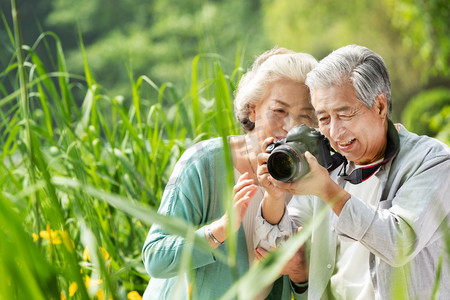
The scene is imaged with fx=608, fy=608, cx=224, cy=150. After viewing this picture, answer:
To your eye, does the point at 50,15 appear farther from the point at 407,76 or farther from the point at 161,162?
the point at 161,162

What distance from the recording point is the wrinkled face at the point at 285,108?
141 centimetres

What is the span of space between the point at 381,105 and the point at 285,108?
0.24 metres

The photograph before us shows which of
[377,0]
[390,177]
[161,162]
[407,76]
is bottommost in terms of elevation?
[407,76]

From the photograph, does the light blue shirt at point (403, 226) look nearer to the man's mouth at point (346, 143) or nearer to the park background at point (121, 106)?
the man's mouth at point (346, 143)

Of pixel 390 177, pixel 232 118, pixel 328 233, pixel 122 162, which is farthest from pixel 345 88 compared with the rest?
pixel 122 162

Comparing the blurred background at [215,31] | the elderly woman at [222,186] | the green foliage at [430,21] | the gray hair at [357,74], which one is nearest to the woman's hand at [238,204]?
the elderly woman at [222,186]

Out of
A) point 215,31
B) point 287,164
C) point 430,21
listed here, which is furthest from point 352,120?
point 215,31

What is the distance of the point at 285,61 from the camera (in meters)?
1.44

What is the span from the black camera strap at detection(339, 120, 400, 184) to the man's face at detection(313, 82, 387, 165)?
0.02 meters

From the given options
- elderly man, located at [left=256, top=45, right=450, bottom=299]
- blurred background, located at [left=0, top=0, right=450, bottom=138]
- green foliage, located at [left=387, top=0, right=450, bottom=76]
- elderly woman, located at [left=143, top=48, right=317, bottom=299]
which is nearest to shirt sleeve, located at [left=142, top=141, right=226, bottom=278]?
elderly woman, located at [left=143, top=48, right=317, bottom=299]

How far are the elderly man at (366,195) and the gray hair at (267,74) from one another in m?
0.14

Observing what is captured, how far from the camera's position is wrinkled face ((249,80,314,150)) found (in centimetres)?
141

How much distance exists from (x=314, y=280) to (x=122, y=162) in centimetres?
76

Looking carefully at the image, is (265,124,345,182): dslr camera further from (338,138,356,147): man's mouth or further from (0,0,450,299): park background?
(0,0,450,299): park background
